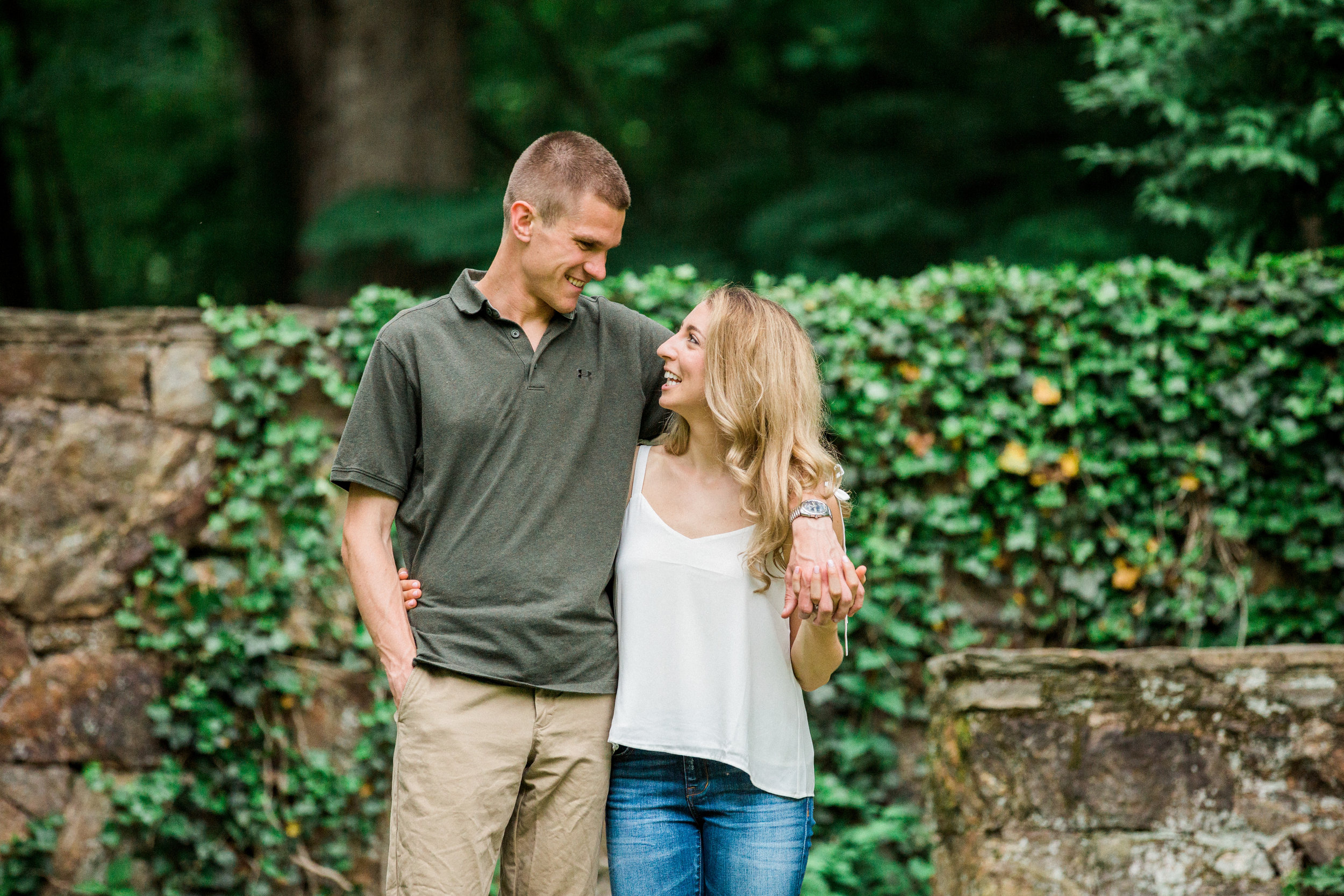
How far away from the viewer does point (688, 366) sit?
2.09 meters

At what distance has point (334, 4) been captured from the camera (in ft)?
21.0

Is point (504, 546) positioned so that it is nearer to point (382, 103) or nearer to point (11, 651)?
point (11, 651)

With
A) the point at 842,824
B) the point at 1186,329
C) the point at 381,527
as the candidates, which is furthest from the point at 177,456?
the point at 1186,329

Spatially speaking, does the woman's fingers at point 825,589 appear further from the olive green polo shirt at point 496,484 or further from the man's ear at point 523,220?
the man's ear at point 523,220

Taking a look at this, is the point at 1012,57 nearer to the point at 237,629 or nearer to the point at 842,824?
the point at 842,824

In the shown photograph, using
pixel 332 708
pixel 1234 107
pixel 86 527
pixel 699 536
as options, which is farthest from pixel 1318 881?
pixel 86 527

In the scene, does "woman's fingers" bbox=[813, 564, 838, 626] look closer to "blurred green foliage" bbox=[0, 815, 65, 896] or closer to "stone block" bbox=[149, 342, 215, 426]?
"stone block" bbox=[149, 342, 215, 426]

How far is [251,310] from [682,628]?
87.1 inches

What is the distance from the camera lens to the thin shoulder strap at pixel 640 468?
2.19 meters

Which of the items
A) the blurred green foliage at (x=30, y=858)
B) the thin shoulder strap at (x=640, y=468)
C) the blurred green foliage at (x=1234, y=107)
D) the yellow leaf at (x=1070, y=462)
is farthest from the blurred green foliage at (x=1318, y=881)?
the blurred green foliage at (x=30, y=858)

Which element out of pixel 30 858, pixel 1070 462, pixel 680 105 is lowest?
pixel 30 858

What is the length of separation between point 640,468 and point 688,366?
0.26 m

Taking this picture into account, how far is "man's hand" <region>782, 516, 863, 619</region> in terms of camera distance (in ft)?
5.92

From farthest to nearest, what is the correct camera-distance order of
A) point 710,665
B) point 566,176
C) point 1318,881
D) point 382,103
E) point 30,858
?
point 382,103, point 30,858, point 1318,881, point 566,176, point 710,665
